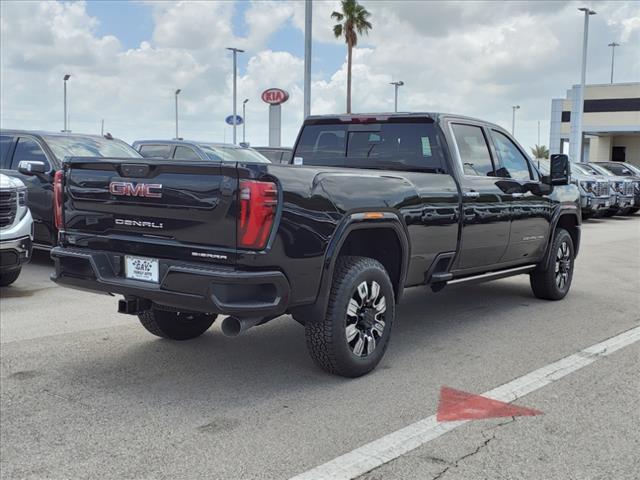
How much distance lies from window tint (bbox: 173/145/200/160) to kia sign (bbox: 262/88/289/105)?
16449mm

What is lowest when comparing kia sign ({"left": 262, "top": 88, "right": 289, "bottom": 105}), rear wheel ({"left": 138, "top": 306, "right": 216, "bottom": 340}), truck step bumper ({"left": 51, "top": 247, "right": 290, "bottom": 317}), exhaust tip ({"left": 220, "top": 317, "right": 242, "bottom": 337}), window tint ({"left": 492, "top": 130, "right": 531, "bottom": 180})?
rear wheel ({"left": 138, "top": 306, "right": 216, "bottom": 340})

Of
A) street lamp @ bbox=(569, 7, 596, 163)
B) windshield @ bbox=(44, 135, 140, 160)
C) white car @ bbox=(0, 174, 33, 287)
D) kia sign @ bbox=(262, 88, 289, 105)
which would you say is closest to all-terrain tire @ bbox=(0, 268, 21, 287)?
white car @ bbox=(0, 174, 33, 287)

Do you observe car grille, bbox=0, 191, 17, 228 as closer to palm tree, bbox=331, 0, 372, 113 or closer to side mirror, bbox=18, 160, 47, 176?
side mirror, bbox=18, 160, 47, 176

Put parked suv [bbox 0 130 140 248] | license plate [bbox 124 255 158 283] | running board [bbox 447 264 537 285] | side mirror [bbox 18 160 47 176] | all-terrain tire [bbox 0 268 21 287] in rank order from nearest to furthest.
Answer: license plate [bbox 124 255 158 283], running board [bbox 447 264 537 285], all-terrain tire [bbox 0 268 21 287], side mirror [bbox 18 160 47 176], parked suv [bbox 0 130 140 248]

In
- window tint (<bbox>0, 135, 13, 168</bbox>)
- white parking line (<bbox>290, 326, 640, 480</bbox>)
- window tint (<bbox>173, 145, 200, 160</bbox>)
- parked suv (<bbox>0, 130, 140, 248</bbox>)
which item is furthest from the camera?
window tint (<bbox>173, 145, 200, 160</bbox>)

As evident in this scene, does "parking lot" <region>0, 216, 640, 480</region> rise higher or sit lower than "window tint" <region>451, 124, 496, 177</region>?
lower

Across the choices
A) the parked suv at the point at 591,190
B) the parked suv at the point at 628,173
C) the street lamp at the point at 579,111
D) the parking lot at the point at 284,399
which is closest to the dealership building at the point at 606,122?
the street lamp at the point at 579,111

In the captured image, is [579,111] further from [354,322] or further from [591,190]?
[354,322]

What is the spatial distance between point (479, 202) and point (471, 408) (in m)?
2.33

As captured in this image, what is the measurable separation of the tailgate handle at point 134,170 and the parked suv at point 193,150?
804 centimetres

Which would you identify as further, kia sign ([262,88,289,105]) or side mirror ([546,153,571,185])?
kia sign ([262,88,289,105])

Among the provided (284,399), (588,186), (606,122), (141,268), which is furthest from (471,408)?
(606,122)

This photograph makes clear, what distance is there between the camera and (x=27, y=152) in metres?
9.94

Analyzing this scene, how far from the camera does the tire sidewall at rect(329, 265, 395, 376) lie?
466 centimetres
